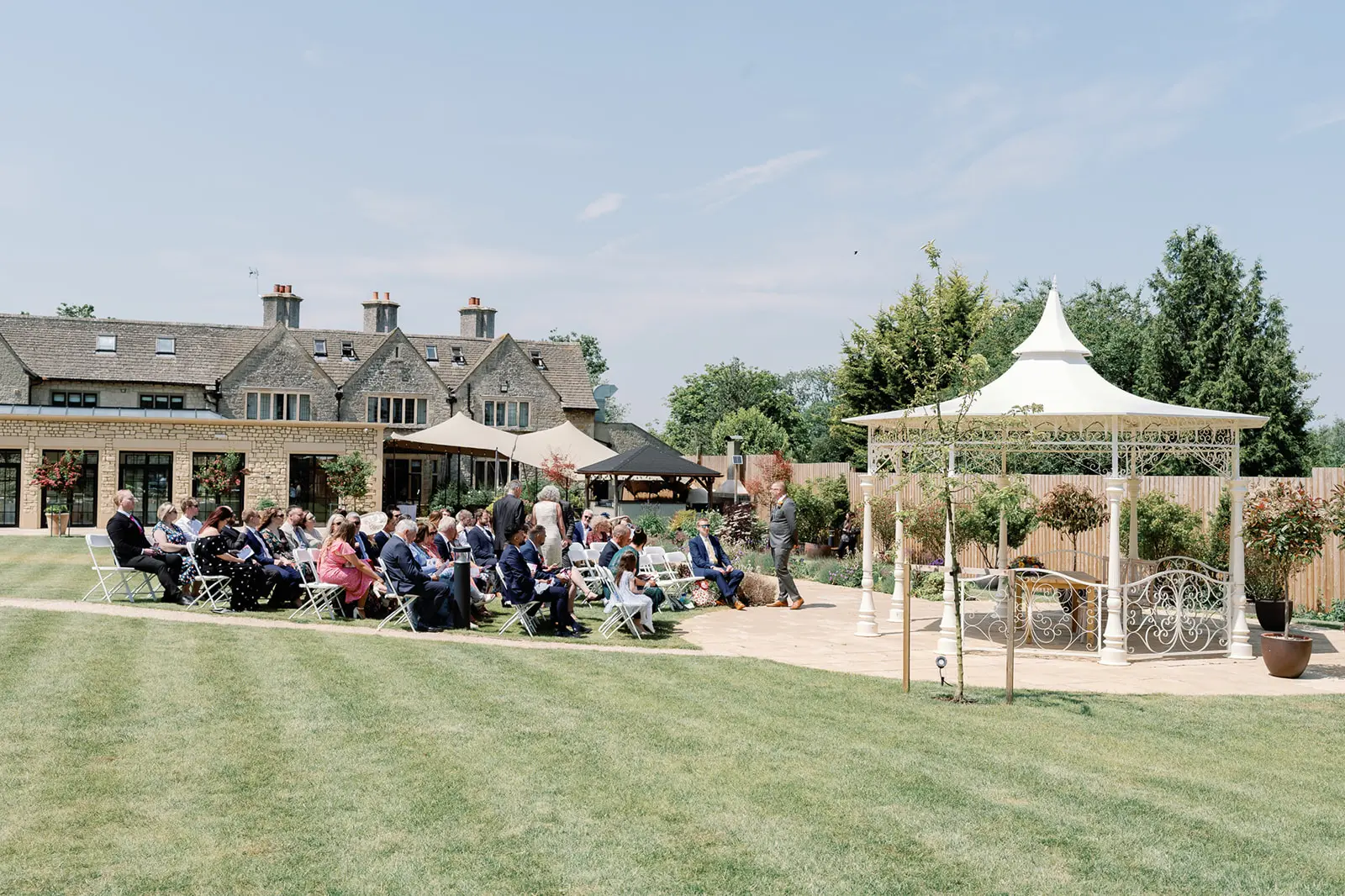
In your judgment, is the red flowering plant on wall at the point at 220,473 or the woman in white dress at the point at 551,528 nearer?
the woman in white dress at the point at 551,528

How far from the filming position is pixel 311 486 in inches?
1366

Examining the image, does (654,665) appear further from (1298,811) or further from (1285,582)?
(1285,582)

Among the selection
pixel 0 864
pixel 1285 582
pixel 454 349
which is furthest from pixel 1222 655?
pixel 454 349

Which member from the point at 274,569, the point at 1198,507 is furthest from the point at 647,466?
the point at 274,569

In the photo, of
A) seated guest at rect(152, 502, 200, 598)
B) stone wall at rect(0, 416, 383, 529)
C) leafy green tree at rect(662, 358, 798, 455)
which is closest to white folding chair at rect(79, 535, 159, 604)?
seated guest at rect(152, 502, 200, 598)

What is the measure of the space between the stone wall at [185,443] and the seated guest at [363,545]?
19.9m

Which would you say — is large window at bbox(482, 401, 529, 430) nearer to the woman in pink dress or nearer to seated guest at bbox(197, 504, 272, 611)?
seated guest at bbox(197, 504, 272, 611)

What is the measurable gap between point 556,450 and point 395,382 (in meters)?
17.7

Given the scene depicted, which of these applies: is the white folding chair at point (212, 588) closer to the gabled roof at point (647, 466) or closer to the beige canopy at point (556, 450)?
the gabled roof at point (647, 466)

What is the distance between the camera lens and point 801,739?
767 cm

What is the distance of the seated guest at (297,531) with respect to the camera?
15383mm

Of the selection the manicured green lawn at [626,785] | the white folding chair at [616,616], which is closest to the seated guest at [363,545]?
the white folding chair at [616,616]

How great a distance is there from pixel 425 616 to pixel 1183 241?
87.9 ft

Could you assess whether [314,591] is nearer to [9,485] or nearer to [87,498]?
[87,498]
